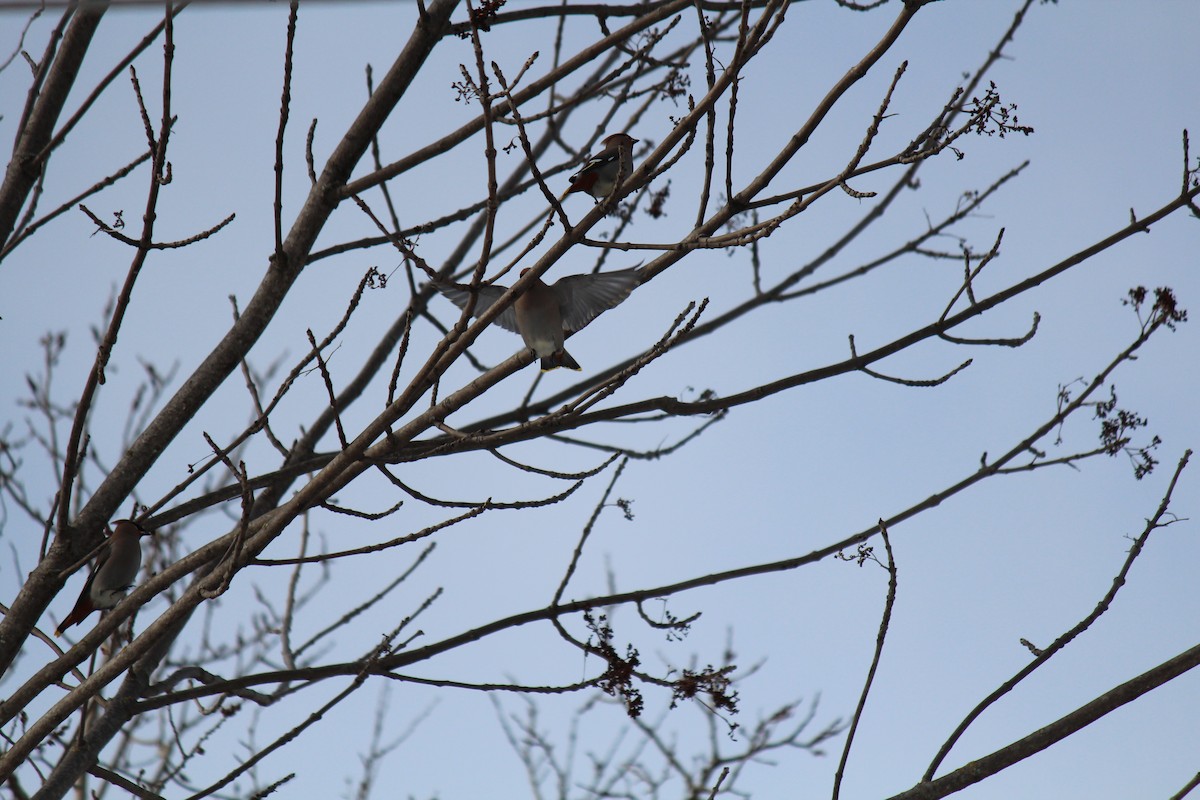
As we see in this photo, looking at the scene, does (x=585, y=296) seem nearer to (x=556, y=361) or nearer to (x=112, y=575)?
(x=556, y=361)

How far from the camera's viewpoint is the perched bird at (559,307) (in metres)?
4.13

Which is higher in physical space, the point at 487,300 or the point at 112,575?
the point at 487,300

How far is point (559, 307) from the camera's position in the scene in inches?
171

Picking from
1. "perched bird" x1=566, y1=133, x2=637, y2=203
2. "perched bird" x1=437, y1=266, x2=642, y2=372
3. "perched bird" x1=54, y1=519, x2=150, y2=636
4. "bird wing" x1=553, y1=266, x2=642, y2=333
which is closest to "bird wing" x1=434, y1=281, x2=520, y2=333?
"perched bird" x1=437, y1=266, x2=642, y2=372

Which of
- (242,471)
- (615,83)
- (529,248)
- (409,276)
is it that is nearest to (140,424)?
(409,276)

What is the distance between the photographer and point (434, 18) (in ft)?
11.1

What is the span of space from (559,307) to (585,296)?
0.12m

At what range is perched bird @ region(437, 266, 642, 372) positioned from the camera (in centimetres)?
413

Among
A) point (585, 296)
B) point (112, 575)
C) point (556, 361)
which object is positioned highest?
point (585, 296)

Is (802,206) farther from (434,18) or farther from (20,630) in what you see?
(20,630)

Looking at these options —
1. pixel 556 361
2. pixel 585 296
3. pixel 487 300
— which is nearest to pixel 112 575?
pixel 487 300

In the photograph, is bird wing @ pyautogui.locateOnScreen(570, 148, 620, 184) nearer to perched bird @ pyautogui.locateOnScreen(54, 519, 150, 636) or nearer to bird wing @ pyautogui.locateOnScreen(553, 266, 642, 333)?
bird wing @ pyautogui.locateOnScreen(553, 266, 642, 333)

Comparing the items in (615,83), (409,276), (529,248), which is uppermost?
(615,83)

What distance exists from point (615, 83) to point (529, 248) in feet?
6.64
